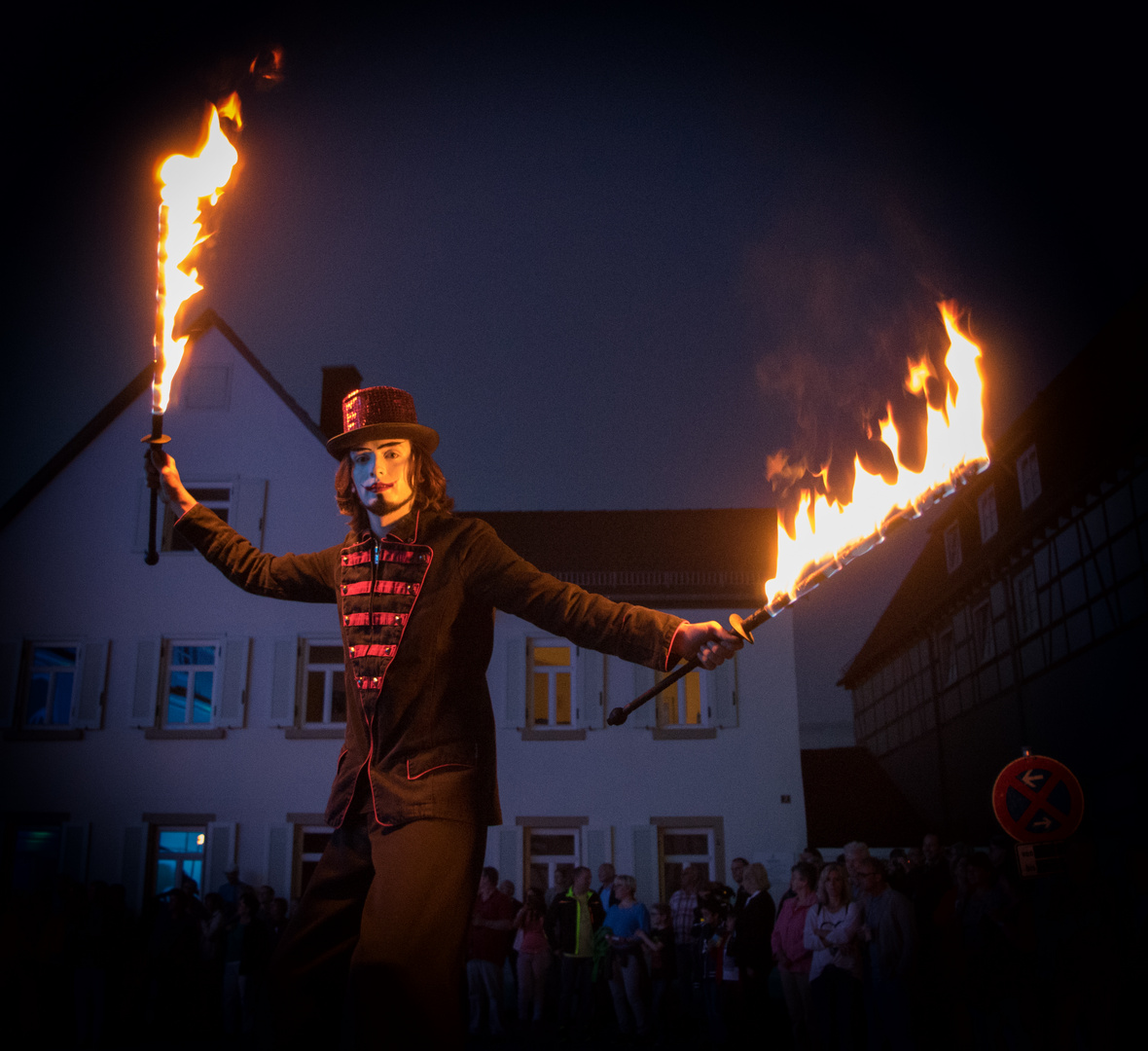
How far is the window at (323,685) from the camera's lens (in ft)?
61.1

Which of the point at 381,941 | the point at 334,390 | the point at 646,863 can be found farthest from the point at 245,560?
the point at 334,390

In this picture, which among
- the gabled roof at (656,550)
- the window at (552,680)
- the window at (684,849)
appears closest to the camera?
the window at (684,849)

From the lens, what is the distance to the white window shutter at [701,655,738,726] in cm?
1870

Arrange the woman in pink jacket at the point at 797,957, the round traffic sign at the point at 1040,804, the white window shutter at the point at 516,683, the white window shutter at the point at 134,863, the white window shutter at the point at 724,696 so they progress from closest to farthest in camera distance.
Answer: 1. the round traffic sign at the point at 1040,804
2. the woman in pink jacket at the point at 797,957
3. the white window shutter at the point at 134,863
4. the white window shutter at the point at 724,696
5. the white window shutter at the point at 516,683

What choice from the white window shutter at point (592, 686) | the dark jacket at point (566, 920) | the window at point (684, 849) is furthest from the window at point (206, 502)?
the dark jacket at point (566, 920)

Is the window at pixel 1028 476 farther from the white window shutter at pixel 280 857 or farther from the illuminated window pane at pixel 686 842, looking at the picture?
the white window shutter at pixel 280 857

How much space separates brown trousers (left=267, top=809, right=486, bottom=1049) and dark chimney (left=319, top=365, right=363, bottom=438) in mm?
18430

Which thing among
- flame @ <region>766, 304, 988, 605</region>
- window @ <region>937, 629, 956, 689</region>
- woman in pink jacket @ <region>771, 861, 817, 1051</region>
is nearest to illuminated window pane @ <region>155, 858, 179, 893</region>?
woman in pink jacket @ <region>771, 861, 817, 1051</region>

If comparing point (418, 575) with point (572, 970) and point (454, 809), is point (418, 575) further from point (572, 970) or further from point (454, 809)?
point (572, 970)

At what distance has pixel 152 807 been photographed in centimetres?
1817

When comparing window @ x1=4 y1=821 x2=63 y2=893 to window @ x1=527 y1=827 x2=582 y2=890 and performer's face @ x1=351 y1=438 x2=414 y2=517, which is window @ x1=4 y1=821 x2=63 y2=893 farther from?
performer's face @ x1=351 y1=438 x2=414 y2=517

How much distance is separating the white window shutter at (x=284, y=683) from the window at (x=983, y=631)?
44.0 ft

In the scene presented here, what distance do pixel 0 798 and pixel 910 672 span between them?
67.8ft

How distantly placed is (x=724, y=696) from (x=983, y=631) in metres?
6.84
